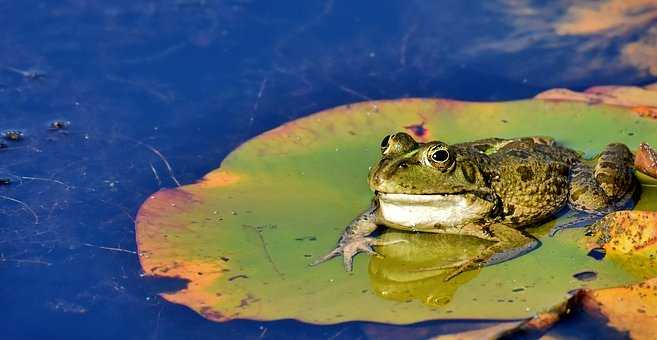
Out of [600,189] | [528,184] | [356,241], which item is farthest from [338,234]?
[600,189]

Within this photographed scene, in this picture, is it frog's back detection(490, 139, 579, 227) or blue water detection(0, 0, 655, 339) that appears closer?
blue water detection(0, 0, 655, 339)

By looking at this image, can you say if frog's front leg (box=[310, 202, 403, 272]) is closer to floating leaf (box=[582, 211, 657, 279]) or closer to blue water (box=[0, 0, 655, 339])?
blue water (box=[0, 0, 655, 339])

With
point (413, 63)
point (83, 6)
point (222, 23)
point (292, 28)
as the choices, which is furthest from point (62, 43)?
point (413, 63)

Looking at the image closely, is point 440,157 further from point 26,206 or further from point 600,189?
point 26,206

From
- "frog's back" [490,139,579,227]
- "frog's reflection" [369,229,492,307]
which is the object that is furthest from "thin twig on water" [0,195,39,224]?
"frog's back" [490,139,579,227]

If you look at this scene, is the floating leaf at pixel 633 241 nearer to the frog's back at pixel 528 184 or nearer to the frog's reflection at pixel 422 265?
the frog's back at pixel 528 184
